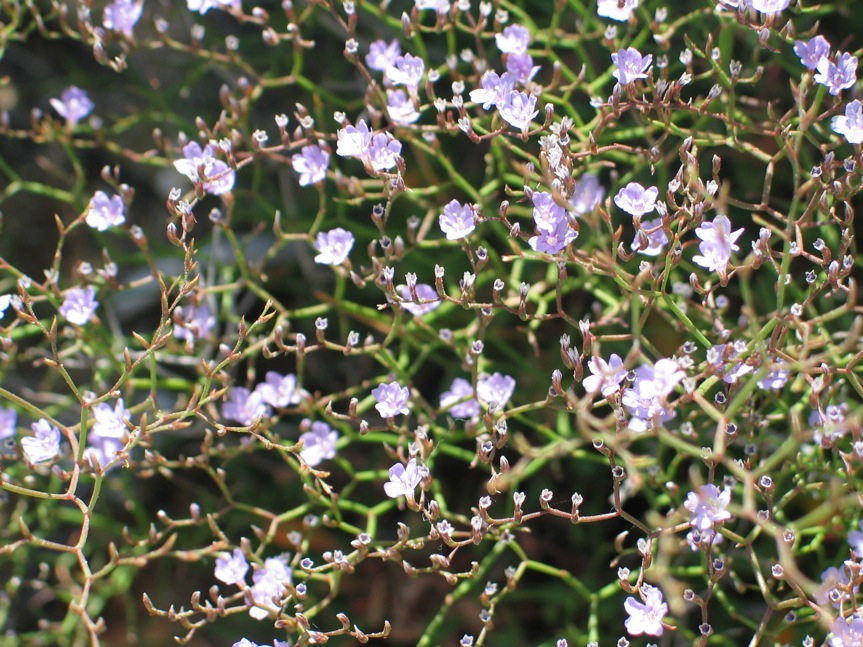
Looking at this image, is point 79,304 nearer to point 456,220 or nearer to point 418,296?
point 418,296

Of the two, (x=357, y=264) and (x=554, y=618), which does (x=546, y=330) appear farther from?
(x=554, y=618)

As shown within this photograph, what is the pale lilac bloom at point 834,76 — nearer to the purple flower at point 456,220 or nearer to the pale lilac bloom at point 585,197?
the pale lilac bloom at point 585,197

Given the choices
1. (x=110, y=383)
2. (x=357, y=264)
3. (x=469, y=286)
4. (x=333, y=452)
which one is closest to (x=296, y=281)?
(x=357, y=264)

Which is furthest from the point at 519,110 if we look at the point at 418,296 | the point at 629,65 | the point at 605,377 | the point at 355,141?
the point at 605,377

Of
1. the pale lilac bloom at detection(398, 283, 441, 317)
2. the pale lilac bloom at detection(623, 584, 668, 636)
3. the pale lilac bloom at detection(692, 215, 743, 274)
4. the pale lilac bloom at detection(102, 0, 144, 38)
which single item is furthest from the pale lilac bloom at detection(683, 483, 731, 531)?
the pale lilac bloom at detection(102, 0, 144, 38)

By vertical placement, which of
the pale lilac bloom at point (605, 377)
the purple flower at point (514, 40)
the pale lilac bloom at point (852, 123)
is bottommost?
the pale lilac bloom at point (605, 377)

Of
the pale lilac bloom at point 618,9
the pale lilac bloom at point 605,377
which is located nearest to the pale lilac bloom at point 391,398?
the pale lilac bloom at point 605,377
